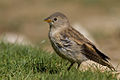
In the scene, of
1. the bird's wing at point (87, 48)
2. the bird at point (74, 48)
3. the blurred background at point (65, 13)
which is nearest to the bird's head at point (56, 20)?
the bird at point (74, 48)

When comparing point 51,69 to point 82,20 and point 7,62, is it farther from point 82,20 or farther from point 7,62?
point 82,20

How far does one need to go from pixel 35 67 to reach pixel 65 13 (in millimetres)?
12581

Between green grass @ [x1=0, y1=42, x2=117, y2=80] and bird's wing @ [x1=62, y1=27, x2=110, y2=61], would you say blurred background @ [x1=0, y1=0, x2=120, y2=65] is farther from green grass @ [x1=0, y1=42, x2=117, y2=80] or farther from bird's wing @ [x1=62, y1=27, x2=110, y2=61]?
bird's wing @ [x1=62, y1=27, x2=110, y2=61]

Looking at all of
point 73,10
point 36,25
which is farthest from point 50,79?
point 73,10

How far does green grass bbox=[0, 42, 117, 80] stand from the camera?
7.01 m

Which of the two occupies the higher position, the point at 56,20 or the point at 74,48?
the point at 56,20

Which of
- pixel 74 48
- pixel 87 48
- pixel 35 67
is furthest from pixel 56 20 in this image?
pixel 35 67

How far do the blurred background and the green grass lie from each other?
14.8 ft

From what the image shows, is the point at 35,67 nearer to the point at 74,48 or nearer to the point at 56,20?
the point at 74,48

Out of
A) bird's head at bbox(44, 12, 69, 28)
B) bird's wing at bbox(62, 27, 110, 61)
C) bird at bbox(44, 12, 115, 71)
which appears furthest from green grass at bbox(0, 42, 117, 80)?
bird's head at bbox(44, 12, 69, 28)

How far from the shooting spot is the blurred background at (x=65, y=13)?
16.0 metres

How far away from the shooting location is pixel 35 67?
25.7 ft

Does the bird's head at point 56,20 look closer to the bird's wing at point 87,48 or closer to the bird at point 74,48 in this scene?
the bird at point 74,48

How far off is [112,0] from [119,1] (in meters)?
0.42
